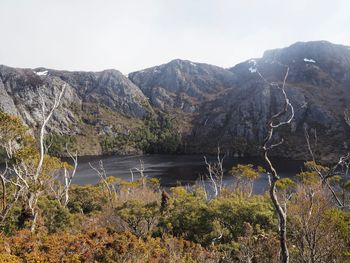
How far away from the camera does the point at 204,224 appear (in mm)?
26391

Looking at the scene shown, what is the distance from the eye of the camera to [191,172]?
110 meters

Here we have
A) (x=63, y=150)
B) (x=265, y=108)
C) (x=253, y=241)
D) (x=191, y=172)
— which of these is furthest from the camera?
(x=265, y=108)

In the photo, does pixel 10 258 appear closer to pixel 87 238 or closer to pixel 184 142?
pixel 87 238

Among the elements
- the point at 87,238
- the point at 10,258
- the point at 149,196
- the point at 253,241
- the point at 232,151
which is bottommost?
the point at 232,151

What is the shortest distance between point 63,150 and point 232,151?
72.9 metres

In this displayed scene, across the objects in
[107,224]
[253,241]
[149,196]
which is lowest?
[149,196]

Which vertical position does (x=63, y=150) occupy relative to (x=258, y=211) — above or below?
below

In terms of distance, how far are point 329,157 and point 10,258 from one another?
438ft

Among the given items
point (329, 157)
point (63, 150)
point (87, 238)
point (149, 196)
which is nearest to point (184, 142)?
point (63, 150)

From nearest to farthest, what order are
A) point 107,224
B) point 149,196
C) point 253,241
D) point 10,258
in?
point 10,258
point 253,241
point 107,224
point 149,196

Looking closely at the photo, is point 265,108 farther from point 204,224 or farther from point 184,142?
point 204,224

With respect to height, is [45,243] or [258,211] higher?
[45,243]

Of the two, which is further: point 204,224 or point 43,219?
point 43,219

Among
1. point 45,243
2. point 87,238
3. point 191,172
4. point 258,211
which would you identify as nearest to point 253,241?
point 258,211
